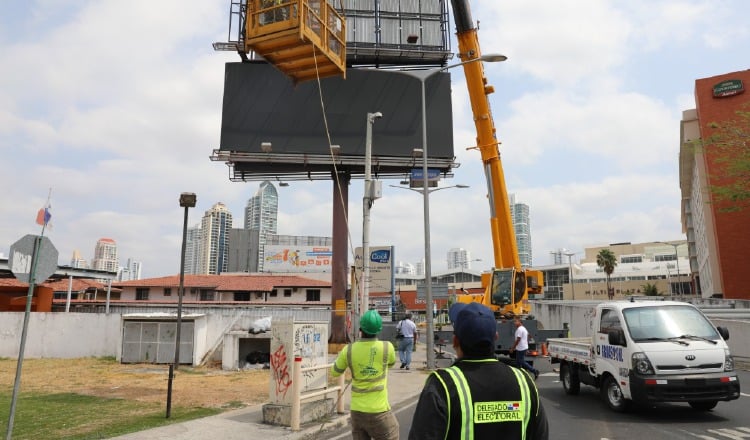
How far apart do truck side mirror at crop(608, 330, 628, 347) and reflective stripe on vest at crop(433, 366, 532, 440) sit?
7657 mm

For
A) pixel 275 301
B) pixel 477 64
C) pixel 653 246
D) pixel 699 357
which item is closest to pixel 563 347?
pixel 699 357

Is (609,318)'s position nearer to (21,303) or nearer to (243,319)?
(243,319)

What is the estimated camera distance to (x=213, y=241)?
157 meters

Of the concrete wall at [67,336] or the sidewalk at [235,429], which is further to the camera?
the concrete wall at [67,336]

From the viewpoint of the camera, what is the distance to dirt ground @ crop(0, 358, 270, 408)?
1255cm

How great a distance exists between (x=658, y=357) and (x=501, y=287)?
9894 millimetres

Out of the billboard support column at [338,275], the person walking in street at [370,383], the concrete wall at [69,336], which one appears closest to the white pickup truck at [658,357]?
the person walking in street at [370,383]

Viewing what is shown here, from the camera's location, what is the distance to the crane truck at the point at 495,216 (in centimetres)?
1838

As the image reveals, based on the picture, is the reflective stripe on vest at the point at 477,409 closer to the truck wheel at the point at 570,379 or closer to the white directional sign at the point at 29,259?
the white directional sign at the point at 29,259

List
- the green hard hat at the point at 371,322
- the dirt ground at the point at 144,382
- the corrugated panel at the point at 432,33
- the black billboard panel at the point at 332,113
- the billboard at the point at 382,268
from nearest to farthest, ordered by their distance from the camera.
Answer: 1. the green hard hat at the point at 371,322
2. the dirt ground at the point at 144,382
3. the black billboard panel at the point at 332,113
4. the corrugated panel at the point at 432,33
5. the billboard at the point at 382,268

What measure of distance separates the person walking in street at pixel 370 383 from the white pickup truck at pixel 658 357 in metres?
5.33

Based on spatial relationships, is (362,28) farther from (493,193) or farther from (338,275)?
(493,193)

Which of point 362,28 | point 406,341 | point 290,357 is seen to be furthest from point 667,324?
point 362,28

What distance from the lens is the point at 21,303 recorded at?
33.8 metres
